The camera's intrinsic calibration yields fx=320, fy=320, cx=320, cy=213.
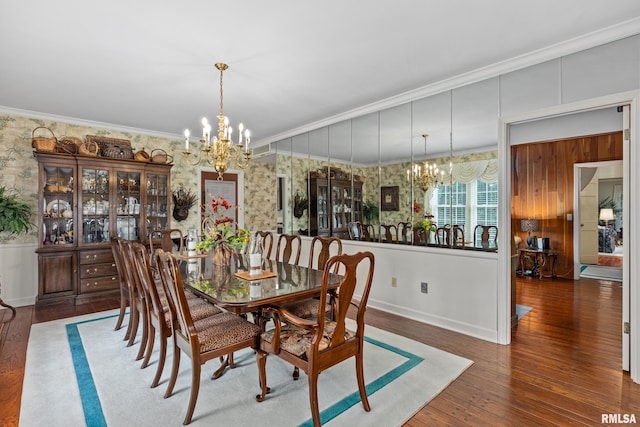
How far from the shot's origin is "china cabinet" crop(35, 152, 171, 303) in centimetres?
431

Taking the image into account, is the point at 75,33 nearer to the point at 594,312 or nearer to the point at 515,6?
the point at 515,6

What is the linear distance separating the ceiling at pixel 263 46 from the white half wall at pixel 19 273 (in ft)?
6.35

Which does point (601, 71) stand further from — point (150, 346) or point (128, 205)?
point (128, 205)

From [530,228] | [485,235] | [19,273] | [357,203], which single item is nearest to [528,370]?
[485,235]

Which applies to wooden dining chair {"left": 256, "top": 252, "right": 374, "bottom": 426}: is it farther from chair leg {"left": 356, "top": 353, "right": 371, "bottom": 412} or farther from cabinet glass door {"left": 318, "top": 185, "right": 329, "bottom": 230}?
cabinet glass door {"left": 318, "top": 185, "right": 329, "bottom": 230}

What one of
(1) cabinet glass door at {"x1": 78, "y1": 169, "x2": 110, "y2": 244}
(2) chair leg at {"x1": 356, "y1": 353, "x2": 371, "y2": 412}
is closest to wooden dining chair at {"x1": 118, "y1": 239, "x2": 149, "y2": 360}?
(2) chair leg at {"x1": 356, "y1": 353, "x2": 371, "y2": 412}

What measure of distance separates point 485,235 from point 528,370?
4.05ft

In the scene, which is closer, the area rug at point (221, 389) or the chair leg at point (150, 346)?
the area rug at point (221, 389)

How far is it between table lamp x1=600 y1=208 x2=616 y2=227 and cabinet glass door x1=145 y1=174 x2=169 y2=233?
9914mm

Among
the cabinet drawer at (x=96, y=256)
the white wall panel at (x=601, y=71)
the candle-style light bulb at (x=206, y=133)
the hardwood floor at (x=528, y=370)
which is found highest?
the white wall panel at (x=601, y=71)

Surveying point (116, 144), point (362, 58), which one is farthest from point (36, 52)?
point (362, 58)

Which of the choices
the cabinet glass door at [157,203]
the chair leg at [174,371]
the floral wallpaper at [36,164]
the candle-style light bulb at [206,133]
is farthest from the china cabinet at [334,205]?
the chair leg at [174,371]

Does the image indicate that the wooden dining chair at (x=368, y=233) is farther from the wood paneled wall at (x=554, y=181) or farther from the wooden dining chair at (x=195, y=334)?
the wood paneled wall at (x=554, y=181)

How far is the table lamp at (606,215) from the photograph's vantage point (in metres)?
7.89
